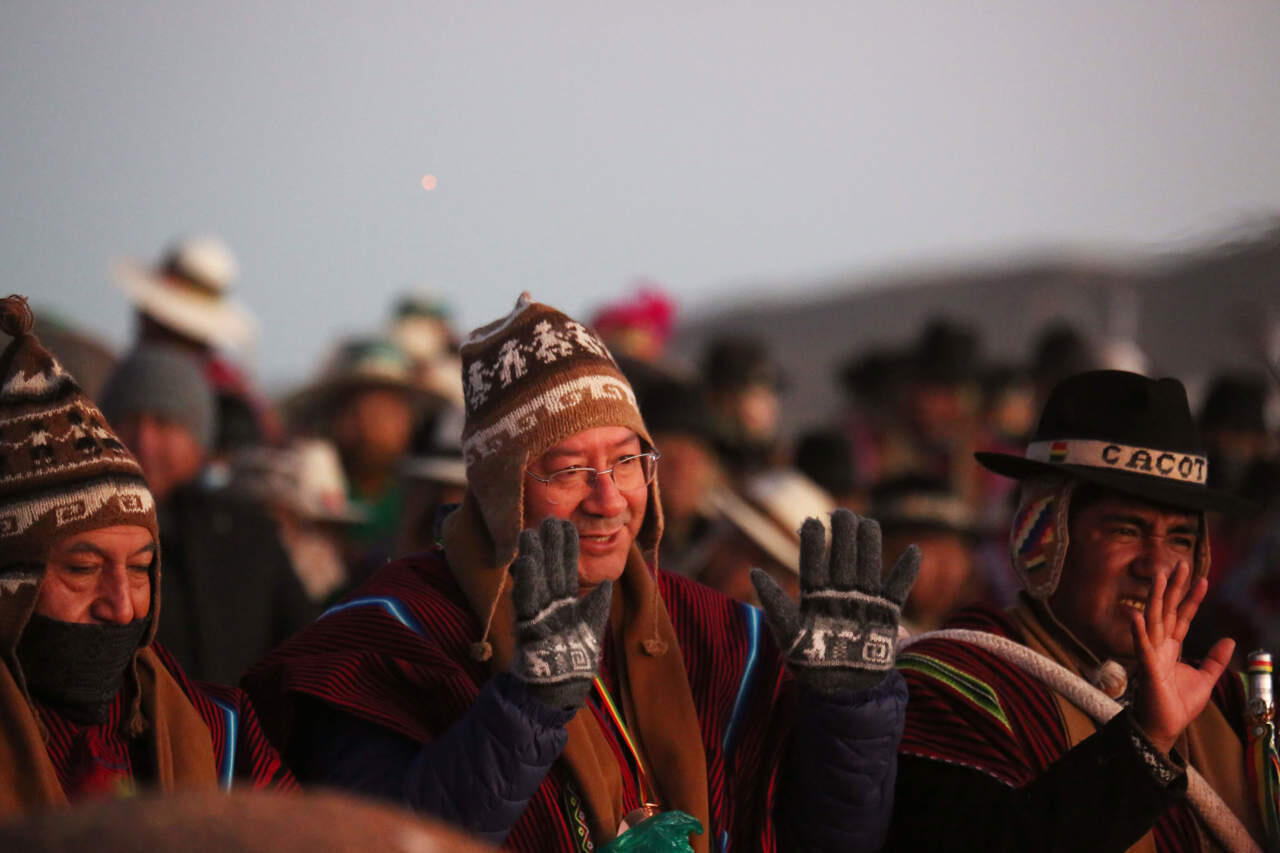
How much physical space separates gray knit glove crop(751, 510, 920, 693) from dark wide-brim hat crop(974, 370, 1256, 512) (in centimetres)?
74

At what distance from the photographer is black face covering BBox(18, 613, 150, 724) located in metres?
3.45

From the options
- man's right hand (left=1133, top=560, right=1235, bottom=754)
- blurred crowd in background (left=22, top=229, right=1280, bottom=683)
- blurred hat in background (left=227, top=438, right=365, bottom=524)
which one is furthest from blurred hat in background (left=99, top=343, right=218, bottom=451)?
man's right hand (left=1133, top=560, right=1235, bottom=754)

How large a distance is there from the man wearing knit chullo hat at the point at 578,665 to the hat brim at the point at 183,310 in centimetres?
470

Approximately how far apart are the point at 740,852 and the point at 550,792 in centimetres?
48

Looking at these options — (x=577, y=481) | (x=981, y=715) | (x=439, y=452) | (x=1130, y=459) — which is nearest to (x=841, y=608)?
(x=981, y=715)

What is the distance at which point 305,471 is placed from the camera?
335 inches

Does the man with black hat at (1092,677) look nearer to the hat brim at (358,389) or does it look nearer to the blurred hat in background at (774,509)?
the blurred hat in background at (774,509)

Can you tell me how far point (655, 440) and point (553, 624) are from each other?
13.5 ft

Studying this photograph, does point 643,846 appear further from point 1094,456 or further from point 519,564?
point 1094,456

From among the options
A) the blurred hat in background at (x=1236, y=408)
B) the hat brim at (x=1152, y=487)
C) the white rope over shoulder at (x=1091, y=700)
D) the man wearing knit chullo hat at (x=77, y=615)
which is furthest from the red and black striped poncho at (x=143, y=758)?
the blurred hat in background at (x=1236, y=408)

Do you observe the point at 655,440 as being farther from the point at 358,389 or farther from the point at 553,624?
the point at 553,624

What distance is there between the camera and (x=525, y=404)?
405cm

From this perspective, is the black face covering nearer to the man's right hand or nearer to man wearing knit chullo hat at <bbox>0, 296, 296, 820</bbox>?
man wearing knit chullo hat at <bbox>0, 296, 296, 820</bbox>

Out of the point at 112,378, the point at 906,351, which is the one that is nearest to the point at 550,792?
the point at 112,378
